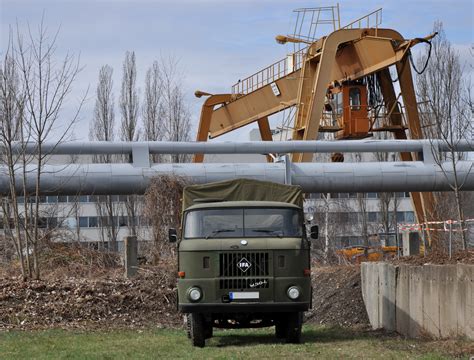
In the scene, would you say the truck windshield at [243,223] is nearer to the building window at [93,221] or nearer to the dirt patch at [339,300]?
the dirt patch at [339,300]

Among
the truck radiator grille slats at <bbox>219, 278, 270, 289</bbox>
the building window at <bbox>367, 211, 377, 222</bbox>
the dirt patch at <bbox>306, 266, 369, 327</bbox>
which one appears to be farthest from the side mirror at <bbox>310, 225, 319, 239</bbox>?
the building window at <bbox>367, 211, 377, 222</bbox>

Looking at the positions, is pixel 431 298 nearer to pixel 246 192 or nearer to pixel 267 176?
pixel 246 192

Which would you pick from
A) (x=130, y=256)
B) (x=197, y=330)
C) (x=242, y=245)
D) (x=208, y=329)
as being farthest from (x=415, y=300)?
(x=130, y=256)

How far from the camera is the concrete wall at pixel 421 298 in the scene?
15117mm

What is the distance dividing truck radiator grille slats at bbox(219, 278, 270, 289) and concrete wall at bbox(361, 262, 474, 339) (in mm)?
3114

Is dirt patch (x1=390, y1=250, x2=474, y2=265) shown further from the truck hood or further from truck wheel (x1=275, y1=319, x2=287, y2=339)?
truck wheel (x1=275, y1=319, x2=287, y2=339)

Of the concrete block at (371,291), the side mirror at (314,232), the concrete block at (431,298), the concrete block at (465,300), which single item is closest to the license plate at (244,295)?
the side mirror at (314,232)

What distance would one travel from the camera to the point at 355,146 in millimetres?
30266

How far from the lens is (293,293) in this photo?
1633cm

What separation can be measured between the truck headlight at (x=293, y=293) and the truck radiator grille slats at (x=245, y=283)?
15.6 inches

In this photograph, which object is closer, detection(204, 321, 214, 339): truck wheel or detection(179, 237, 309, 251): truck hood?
detection(179, 237, 309, 251): truck hood

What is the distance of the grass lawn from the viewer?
1410cm

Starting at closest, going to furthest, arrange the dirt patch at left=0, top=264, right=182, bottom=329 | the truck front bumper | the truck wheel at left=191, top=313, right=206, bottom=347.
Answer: the truck front bumper, the truck wheel at left=191, top=313, right=206, bottom=347, the dirt patch at left=0, top=264, right=182, bottom=329

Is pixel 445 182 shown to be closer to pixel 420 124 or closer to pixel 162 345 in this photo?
pixel 420 124
